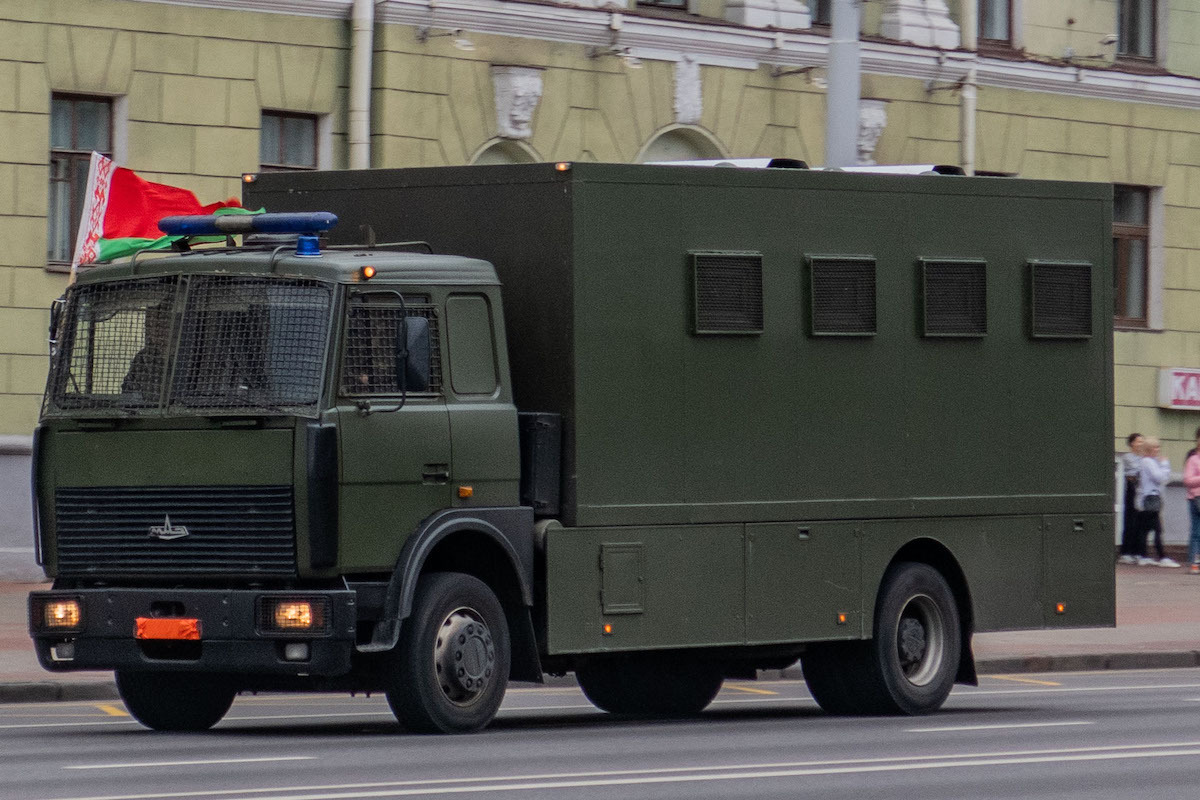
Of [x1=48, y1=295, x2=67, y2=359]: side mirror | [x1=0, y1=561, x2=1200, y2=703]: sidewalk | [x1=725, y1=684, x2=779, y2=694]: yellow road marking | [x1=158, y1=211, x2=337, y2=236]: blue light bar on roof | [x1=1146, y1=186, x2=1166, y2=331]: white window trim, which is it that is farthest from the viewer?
[x1=1146, y1=186, x2=1166, y2=331]: white window trim

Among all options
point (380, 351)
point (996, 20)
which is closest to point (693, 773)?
point (380, 351)

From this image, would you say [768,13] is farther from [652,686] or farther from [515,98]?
[652,686]

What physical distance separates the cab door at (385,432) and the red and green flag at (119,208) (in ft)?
22.5

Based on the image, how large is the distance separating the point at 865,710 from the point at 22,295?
36.3 feet

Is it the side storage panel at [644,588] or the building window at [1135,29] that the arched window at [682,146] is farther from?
the side storage panel at [644,588]

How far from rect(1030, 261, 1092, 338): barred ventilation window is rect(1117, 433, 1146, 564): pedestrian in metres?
14.5

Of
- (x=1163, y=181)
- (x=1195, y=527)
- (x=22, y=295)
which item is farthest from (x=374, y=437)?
(x=1163, y=181)

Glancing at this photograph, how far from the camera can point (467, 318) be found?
1313 centimetres

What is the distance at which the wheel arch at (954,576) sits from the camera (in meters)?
15.1

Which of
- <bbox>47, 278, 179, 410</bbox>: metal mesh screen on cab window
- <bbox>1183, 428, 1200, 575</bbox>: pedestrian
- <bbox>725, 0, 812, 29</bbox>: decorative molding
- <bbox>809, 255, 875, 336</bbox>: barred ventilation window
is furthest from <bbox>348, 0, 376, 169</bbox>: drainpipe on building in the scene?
<bbox>47, 278, 179, 410</bbox>: metal mesh screen on cab window

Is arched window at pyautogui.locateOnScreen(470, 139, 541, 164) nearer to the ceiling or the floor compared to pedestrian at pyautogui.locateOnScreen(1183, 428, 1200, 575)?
nearer to the ceiling

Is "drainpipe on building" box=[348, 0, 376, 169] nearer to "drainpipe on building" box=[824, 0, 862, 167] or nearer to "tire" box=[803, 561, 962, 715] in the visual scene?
"drainpipe on building" box=[824, 0, 862, 167]

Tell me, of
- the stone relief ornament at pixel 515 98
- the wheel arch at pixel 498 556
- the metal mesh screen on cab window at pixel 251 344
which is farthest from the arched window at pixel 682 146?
the metal mesh screen on cab window at pixel 251 344

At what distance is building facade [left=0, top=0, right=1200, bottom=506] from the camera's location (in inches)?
930
